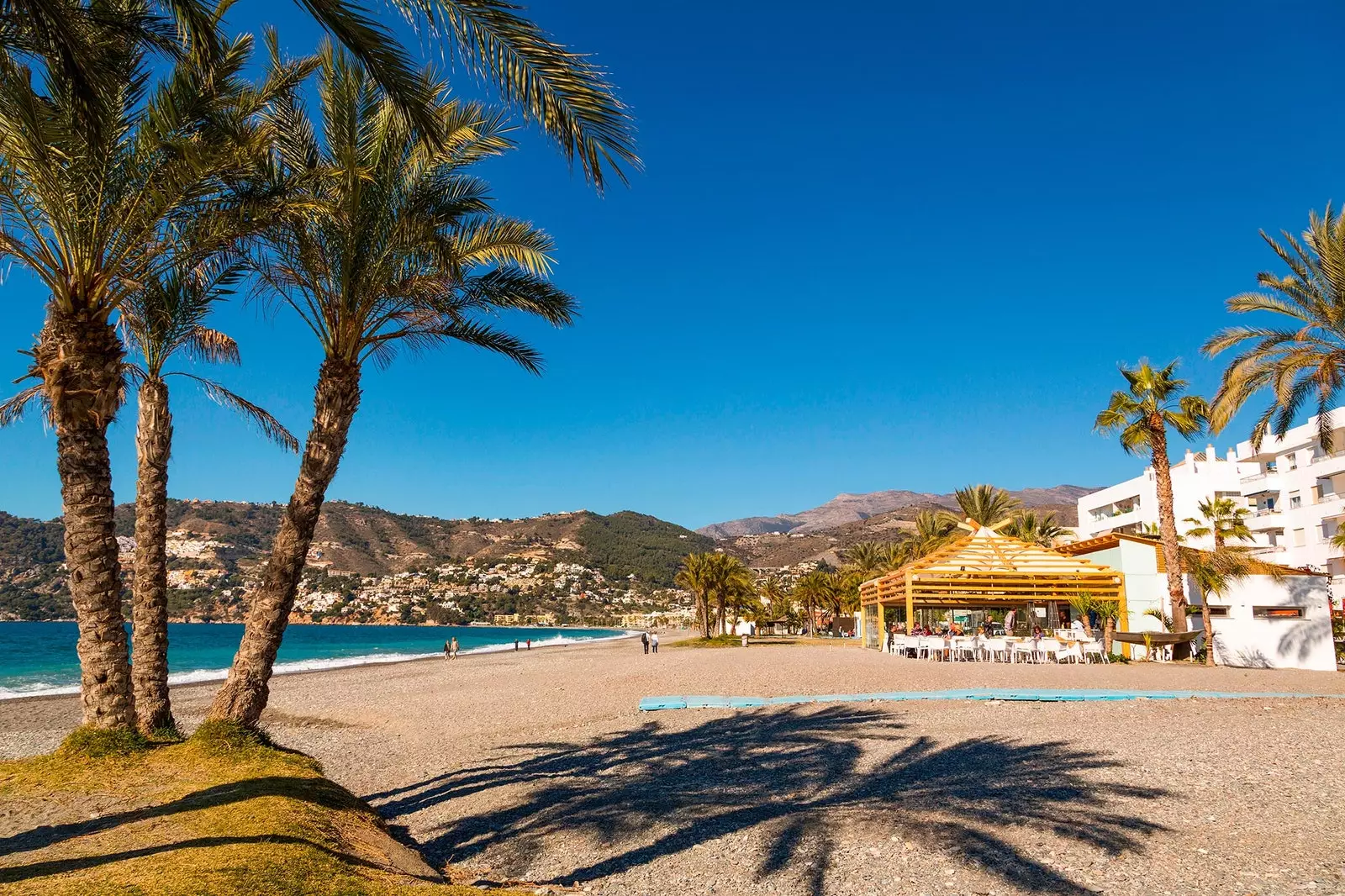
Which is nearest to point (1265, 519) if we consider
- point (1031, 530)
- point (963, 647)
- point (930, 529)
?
point (1031, 530)

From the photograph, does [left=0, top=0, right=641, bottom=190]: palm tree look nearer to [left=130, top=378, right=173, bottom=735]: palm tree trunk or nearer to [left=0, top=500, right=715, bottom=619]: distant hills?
[left=130, top=378, right=173, bottom=735]: palm tree trunk

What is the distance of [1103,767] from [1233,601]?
18.9 meters

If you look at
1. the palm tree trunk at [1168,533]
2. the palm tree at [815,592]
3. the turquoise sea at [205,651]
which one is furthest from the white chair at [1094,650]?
the palm tree at [815,592]

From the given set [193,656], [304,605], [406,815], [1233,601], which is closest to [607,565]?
[304,605]

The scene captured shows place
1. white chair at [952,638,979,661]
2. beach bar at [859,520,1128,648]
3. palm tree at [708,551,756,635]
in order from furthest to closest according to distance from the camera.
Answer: palm tree at [708,551,756,635], beach bar at [859,520,1128,648], white chair at [952,638,979,661]

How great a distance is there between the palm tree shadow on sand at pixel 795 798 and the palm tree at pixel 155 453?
2540mm

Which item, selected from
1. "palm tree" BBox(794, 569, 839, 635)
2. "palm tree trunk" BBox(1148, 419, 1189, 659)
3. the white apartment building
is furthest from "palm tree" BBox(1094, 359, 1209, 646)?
"palm tree" BBox(794, 569, 839, 635)

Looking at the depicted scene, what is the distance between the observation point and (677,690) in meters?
16.9

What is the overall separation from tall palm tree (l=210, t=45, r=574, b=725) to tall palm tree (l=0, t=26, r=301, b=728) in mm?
995

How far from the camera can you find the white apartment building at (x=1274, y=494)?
3894cm

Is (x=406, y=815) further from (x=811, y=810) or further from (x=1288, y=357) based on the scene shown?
(x=1288, y=357)

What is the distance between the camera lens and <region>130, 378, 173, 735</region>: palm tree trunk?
777cm

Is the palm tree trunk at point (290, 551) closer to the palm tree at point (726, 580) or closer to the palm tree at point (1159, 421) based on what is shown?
the palm tree at point (1159, 421)

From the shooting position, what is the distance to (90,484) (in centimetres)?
692
